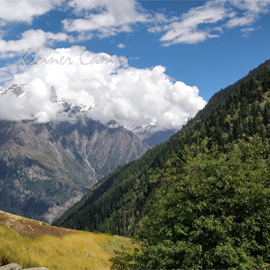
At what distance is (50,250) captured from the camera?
19797mm

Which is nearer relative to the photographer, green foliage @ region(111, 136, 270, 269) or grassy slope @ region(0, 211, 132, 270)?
green foliage @ region(111, 136, 270, 269)

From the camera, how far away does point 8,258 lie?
53.1 ft

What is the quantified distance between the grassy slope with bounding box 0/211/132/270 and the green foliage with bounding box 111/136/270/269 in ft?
10.5

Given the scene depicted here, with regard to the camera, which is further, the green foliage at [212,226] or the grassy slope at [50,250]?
the grassy slope at [50,250]

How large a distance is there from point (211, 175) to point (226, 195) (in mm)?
2565

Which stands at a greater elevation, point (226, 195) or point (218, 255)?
point (226, 195)

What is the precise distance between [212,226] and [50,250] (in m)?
13.9

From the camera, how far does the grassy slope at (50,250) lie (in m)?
17.1

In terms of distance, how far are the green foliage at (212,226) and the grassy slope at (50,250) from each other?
3187 millimetres

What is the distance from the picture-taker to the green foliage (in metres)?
16.3

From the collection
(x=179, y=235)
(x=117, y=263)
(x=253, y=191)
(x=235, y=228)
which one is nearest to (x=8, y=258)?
(x=117, y=263)

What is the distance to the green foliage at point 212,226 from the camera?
53.5ft

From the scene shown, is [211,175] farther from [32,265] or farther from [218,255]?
[32,265]

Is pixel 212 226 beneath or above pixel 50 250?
above
